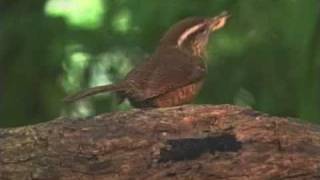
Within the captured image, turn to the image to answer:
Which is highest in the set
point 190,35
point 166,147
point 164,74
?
point 190,35

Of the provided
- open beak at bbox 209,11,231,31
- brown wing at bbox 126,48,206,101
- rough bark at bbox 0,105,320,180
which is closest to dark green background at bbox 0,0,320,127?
open beak at bbox 209,11,231,31

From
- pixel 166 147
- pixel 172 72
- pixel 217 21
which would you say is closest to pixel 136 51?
pixel 217 21

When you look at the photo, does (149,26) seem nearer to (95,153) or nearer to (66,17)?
(66,17)

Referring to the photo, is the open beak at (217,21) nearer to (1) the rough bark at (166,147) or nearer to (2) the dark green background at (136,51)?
(2) the dark green background at (136,51)

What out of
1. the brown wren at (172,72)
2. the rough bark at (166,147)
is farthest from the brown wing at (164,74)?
the rough bark at (166,147)

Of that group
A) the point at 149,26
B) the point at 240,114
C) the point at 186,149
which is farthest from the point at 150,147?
the point at 149,26

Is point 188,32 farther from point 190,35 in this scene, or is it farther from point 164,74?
point 164,74
